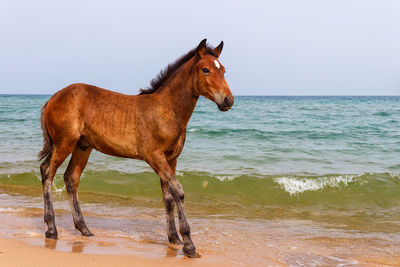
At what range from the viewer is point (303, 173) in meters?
10.6

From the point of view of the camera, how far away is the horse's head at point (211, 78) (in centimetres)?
434

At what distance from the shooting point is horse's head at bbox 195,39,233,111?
4.34 meters

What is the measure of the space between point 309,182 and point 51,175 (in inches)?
243

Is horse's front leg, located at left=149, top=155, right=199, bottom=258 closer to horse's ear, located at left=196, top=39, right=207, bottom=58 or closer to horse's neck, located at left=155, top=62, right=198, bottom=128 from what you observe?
horse's neck, located at left=155, top=62, right=198, bottom=128

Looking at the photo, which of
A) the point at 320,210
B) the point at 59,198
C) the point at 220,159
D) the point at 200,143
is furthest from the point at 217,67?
the point at 200,143

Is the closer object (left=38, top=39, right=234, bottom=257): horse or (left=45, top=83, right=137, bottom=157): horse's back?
(left=38, top=39, right=234, bottom=257): horse

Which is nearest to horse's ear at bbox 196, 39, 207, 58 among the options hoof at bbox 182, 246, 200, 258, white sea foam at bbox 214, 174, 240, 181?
hoof at bbox 182, 246, 200, 258

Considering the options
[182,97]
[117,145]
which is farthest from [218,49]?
[117,145]

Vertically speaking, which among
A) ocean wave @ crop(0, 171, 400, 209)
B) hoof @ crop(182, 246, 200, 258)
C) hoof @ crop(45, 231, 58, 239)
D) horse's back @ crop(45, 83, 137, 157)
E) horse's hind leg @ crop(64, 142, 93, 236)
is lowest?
ocean wave @ crop(0, 171, 400, 209)

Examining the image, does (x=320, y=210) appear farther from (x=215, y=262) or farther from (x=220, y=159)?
(x=220, y=159)

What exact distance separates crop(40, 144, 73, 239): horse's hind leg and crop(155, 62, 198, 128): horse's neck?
138 centimetres

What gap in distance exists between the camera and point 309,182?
9.51 m

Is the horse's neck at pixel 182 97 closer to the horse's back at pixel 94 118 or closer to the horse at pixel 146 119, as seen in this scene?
→ the horse at pixel 146 119

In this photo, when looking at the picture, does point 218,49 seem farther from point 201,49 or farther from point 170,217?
point 170,217
